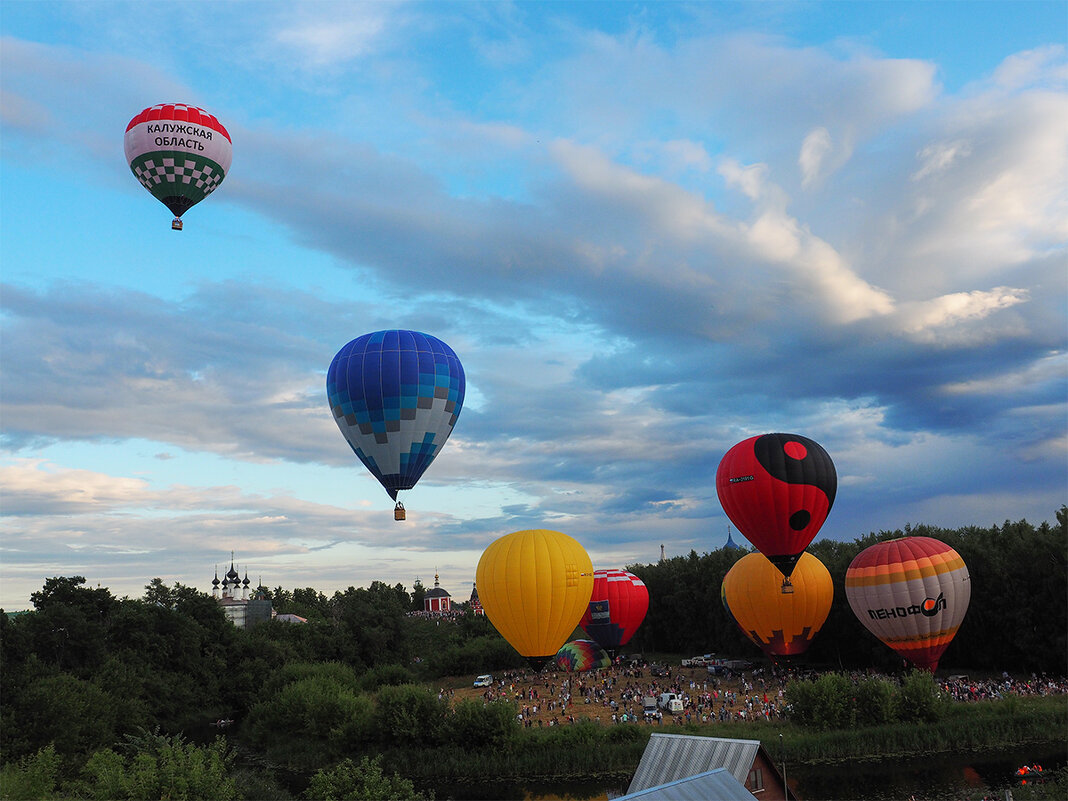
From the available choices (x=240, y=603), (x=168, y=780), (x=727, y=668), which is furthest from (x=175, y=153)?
(x=240, y=603)

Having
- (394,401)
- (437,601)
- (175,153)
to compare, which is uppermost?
(175,153)

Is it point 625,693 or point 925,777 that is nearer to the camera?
point 925,777

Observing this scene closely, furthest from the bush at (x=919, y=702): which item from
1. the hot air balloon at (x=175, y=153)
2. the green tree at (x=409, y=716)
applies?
the hot air balloon at (x=175, y=153)

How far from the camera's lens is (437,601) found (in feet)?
602

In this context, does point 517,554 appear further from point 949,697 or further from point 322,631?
point 322,631

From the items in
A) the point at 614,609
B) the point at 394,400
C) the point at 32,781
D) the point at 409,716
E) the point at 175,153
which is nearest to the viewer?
the point at 32,781

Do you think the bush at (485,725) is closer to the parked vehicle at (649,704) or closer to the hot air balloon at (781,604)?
the parked vehicle at (649,704)

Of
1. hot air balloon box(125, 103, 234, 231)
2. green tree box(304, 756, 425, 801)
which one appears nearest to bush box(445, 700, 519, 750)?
green tree box(304, 756, 425, 801)

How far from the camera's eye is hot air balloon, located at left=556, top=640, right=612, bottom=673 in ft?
190

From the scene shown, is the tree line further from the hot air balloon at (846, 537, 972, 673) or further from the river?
the hot air balloon at (846, 537, 972, 673)

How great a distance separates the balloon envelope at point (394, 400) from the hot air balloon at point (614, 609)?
2642 centimetres

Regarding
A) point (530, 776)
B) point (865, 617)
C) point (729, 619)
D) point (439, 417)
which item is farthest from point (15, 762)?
point (729, 619)

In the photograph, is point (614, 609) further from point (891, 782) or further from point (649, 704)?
point (891, 782)

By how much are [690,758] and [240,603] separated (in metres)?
96.9
